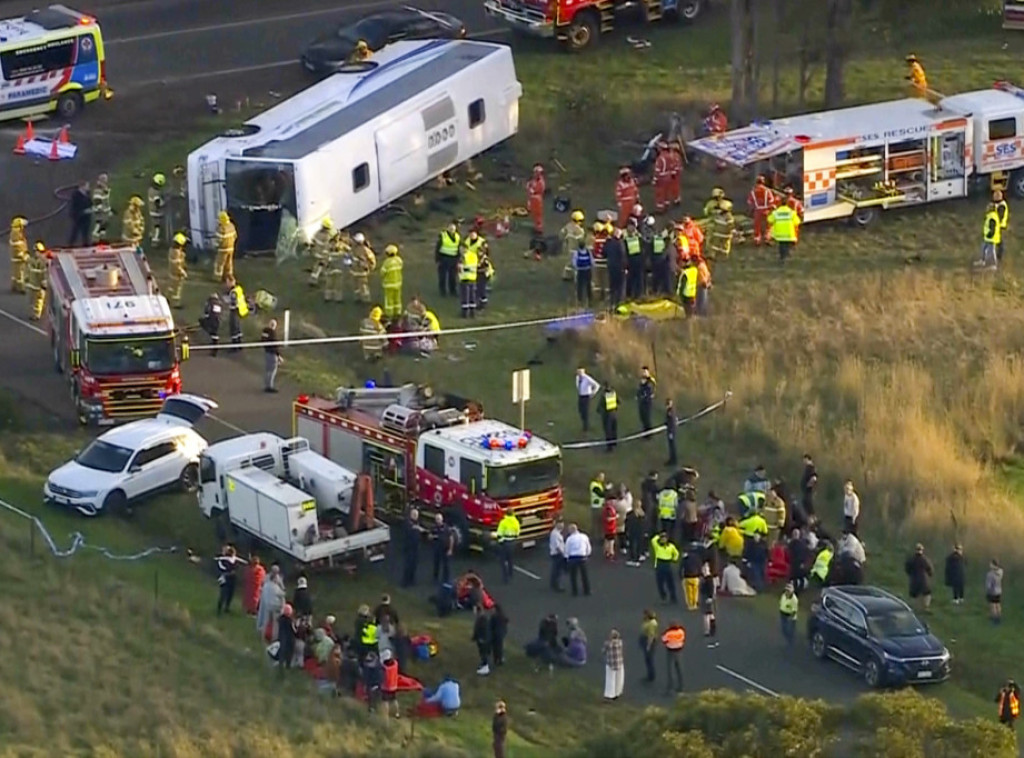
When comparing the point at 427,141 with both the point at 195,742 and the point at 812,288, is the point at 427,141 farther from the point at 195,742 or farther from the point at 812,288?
the point at 195,742

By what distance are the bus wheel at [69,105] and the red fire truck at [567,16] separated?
10065 millimetres

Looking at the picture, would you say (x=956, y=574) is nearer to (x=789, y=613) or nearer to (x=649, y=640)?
(x=789, y=613)

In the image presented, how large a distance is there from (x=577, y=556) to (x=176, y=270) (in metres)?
13.5

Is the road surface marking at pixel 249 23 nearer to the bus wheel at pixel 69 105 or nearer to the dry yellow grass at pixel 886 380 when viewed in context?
the bus wheel at pixel 69 105

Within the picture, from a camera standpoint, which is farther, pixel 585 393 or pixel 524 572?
pixel 585 393

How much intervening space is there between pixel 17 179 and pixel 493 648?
22.5 meters

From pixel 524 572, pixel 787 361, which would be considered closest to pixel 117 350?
pixel 524 572

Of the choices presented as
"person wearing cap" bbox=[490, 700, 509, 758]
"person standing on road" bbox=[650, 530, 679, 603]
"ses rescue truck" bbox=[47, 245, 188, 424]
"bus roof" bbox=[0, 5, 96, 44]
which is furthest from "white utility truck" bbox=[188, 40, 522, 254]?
"person wearing cap" bbox=[490, 700, 509, 758]

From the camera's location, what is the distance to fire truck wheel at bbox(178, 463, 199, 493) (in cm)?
4141

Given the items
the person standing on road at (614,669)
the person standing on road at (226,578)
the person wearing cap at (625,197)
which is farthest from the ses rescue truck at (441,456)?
the person wearing cap at (625,197)

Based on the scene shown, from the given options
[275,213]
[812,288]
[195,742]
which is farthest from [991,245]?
[195,742]

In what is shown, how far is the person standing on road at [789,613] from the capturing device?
120 ft

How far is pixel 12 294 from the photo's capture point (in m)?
49.5

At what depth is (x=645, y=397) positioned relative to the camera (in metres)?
43.4
